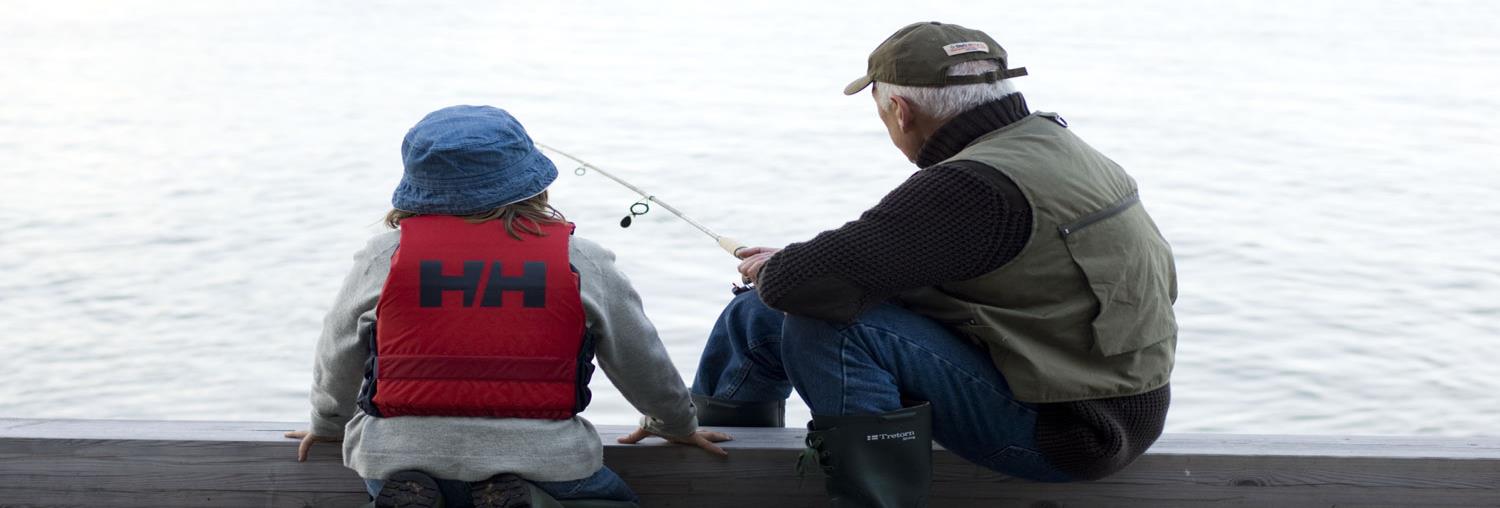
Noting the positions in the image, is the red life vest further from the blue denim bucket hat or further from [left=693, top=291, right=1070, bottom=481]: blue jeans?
[left=693, top=291, right=1070, bottom=481]: blue jeans

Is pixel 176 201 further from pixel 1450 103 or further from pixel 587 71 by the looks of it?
pixel 1450 103

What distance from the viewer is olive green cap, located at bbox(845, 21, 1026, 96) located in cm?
212

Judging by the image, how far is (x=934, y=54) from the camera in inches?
83.4

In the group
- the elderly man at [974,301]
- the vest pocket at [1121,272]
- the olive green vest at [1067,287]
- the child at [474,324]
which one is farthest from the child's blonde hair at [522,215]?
the vest pocket at [1121,272]

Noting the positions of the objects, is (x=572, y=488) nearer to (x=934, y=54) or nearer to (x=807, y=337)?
(x=807, y=337)

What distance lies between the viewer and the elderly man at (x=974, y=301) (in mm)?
1986

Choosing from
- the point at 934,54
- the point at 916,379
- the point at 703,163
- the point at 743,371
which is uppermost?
the point at 934,54

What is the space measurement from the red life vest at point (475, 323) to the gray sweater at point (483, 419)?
0.08 ft

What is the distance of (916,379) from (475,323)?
558 millimetres

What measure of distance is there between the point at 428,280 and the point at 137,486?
699 millimetres

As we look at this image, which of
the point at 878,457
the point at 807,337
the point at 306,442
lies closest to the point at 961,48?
the point at 807,337

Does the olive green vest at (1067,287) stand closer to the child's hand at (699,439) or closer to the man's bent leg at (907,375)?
the man's bent leg at (907,375)

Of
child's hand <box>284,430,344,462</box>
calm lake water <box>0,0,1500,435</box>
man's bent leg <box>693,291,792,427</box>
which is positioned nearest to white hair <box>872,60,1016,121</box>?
man's bent leg <box>693,291,792,427</box>

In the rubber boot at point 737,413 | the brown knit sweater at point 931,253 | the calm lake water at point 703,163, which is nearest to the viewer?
the brown knit sweater at point 931,253
